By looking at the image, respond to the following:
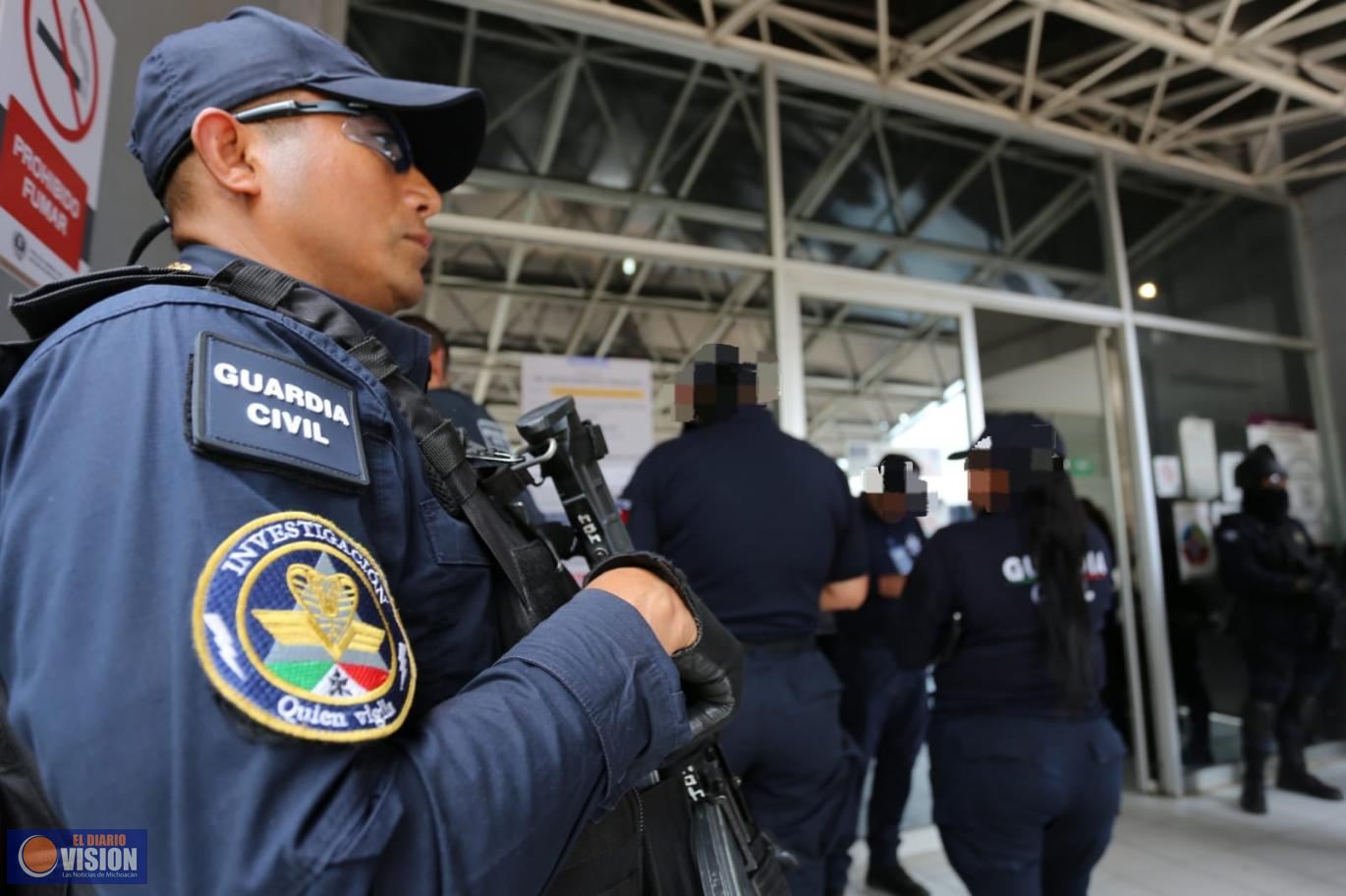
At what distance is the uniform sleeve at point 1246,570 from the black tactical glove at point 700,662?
4334mm

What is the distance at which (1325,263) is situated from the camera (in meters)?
5.31

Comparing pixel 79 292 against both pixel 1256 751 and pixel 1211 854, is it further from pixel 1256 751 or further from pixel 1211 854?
pixel 1256 751

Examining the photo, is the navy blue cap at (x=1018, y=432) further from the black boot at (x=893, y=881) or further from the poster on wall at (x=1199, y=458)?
the poster on wall at (x=1199, y=458)

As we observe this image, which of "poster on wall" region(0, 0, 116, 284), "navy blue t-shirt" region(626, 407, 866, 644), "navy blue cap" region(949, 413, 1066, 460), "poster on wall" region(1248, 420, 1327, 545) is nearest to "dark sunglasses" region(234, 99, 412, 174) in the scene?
"poster on wall" region(0, 0, 116, 284)

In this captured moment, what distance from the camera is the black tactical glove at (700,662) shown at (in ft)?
2.40

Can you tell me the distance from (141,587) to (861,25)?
4.51m

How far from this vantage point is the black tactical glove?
731 mm

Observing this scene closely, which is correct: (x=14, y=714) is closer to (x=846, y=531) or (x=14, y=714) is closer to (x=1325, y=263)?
(x=846, y=531)

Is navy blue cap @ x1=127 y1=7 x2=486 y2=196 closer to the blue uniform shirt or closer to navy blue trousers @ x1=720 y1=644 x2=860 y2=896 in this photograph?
the blue uniform shirt

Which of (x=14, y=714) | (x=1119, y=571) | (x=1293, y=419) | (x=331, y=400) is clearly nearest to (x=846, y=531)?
(x=331, y=400)

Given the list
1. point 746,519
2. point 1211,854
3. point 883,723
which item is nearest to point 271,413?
point 746,519

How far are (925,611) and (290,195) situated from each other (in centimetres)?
172

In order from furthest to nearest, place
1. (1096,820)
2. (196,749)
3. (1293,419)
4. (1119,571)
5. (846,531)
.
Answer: (1293,419)
(1119,571)
(846,531)
(1096,820)
(196,749)

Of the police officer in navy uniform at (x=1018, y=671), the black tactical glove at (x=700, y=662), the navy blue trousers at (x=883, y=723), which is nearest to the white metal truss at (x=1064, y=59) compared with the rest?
the police officer in navy uniform at (x=1018, y=671)
